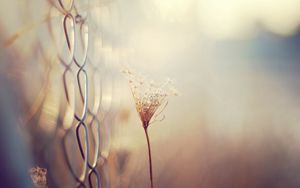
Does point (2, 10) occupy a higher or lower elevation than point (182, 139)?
higher

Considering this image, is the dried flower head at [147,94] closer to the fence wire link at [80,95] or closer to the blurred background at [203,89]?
the blurred background at [203,89]

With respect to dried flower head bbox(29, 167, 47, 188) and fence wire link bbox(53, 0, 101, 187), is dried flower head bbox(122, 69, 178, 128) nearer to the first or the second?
fence wire link bbox(53, 0, 101, 187)

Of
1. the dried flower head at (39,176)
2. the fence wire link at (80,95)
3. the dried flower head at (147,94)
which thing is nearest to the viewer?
the dried flower head at (39,176)

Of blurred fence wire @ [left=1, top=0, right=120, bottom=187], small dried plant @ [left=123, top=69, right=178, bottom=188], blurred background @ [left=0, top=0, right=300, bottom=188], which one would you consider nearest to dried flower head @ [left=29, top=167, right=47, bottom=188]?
blurred fence wire @ [left=1, top=0, right=120, bottom=187]

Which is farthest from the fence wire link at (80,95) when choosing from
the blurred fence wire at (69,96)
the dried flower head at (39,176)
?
the dried flower head at (39,176)

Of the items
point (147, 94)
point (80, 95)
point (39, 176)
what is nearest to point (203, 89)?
point (147, 94)

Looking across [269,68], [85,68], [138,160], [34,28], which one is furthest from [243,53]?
[34,28]

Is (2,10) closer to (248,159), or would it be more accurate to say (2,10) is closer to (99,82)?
(99,82)
